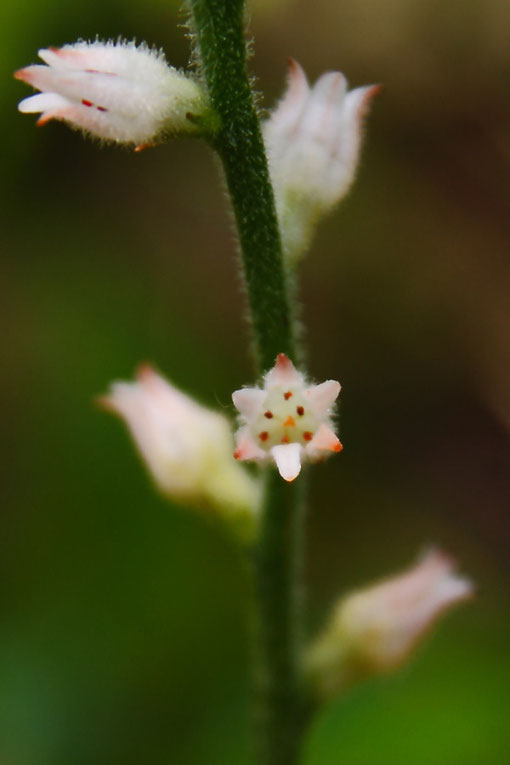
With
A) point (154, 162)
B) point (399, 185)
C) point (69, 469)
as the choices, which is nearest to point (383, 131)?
point (399, 185)

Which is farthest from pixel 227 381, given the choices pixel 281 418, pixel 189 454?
pixel 281 418

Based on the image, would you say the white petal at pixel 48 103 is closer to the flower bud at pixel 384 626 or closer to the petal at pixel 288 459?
the petal at pixel 288 459

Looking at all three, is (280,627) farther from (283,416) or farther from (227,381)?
(227,381)

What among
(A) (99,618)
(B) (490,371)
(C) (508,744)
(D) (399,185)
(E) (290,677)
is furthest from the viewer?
(D) (399,185)

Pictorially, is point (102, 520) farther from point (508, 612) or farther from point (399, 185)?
point (399, 185)

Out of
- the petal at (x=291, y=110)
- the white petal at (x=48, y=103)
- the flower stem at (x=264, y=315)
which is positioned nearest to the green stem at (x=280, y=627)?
the flower stem at (x=264, y=315)

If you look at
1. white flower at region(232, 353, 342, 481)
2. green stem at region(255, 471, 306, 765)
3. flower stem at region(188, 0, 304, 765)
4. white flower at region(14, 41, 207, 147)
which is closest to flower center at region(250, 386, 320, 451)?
white flower at region(232, 353, 342, 481)
